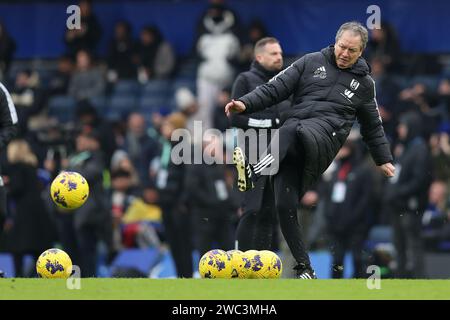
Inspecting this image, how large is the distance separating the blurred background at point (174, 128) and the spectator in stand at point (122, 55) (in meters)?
0.03

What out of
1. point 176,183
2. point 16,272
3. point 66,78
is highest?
point 66,78

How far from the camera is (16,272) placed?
19078mm

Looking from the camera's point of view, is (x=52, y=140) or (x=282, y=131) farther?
(x=52, y=140)

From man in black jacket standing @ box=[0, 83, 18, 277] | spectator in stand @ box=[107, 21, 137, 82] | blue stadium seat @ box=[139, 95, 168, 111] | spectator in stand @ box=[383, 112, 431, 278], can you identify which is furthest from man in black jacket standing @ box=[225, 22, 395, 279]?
spectator in stand @ box=[107, 21, 137, 82]

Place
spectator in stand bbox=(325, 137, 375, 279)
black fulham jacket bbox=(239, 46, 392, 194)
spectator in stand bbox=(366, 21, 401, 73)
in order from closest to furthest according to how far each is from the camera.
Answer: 1. black fulham jacket bbox=(239, 46, 392, 194)
2. spectator in stand bbox=(325, 137, 375, 279)
3. spectator in stand bbox=(366, 21, 401, 73)

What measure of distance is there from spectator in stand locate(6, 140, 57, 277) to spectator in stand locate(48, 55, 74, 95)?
6532 millimetres

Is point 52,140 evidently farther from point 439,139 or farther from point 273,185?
point 273,185

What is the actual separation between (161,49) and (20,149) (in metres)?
7.37

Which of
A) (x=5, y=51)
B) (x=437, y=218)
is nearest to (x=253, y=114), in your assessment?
(x=437, y=218)

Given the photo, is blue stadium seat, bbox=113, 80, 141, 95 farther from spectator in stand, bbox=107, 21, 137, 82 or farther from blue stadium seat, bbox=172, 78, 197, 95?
blue stadium seat, bbox=172, 78, 197, 95

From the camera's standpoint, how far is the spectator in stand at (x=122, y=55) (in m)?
26.2

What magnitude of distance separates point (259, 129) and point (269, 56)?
85 centimetres

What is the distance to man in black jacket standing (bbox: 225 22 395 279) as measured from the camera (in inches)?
488
